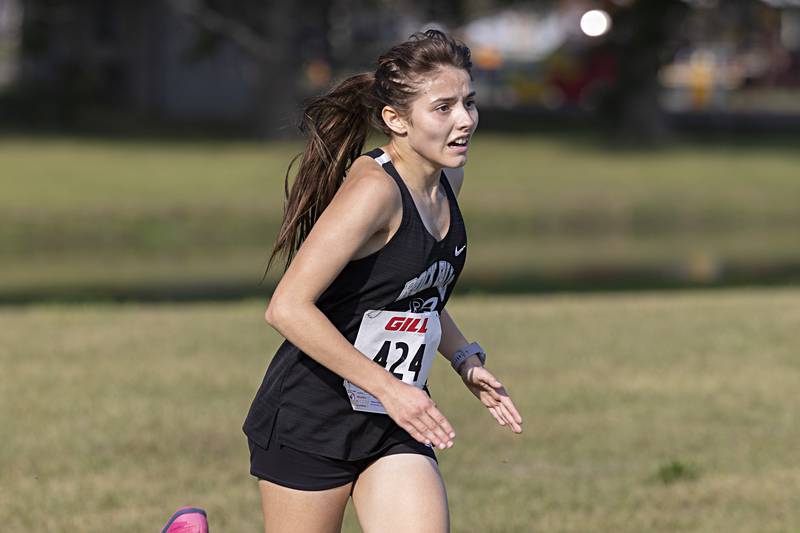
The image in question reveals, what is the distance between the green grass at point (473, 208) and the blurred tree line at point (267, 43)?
201 centimetres

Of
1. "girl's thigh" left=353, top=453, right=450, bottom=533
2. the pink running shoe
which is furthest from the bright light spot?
the pink running shoe

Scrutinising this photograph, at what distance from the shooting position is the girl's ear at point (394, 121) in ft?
14.4

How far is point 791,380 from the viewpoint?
9898 millimetres

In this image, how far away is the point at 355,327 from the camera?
433 centimetres

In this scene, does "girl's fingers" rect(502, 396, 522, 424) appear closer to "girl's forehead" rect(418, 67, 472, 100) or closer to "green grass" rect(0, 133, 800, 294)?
"girl's forehead" rect(418, 67, 472, 100)

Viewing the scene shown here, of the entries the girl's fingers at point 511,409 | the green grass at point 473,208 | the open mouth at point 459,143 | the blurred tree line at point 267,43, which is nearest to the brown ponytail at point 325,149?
the open mouth at point 459,143

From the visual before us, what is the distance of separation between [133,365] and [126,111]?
29.8 m

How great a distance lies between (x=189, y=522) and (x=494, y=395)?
3.40 feet

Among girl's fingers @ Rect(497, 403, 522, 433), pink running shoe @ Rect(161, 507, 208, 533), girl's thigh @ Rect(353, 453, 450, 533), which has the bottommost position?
pink running shoe @ Rect(161, 507, 208, 533)

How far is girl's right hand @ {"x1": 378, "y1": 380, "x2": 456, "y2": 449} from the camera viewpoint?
396 centimetres

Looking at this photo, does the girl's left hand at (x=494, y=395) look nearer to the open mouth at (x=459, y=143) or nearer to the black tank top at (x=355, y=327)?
the black tank top at (x=355, y=327)

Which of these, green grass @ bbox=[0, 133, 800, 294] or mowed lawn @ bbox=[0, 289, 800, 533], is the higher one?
mowed lawn @ bbox=[0, 289, 800, 533]

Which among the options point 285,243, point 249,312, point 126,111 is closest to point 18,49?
point 126,111

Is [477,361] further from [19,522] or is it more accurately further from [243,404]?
[243,404]
